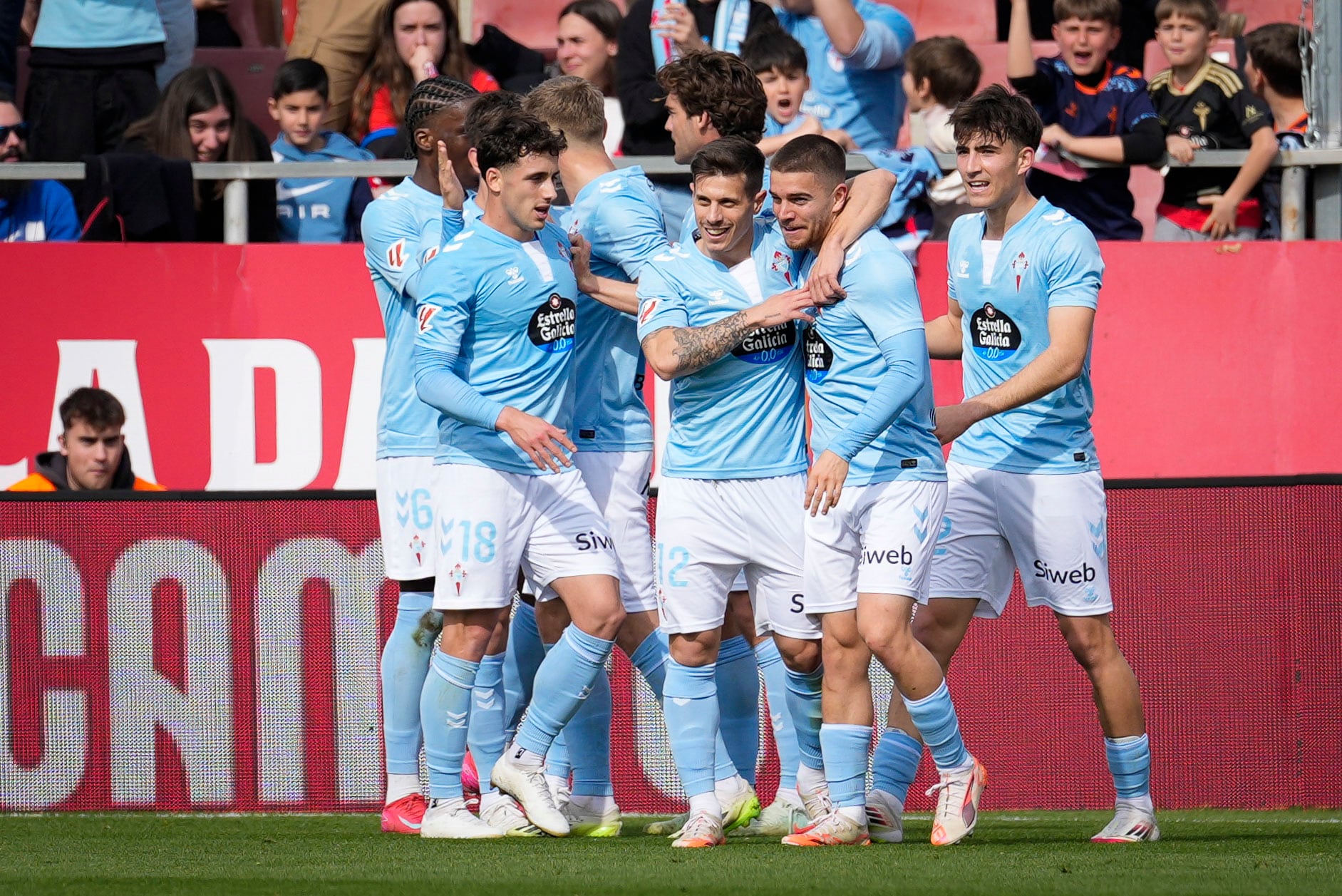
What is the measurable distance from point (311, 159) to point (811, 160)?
4153 millimetres

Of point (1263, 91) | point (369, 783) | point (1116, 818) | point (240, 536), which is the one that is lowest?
point (369, 783)

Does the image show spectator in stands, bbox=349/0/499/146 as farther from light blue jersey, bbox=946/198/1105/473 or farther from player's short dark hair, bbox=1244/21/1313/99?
light blue jersey, bbox=946/198/1105/473

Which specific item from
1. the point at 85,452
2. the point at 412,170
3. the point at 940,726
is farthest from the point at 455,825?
the point at 412,170

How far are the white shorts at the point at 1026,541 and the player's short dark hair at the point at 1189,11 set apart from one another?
3.71m

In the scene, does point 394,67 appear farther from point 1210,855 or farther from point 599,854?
point 1210,855

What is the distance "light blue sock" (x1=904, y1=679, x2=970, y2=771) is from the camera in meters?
5.58

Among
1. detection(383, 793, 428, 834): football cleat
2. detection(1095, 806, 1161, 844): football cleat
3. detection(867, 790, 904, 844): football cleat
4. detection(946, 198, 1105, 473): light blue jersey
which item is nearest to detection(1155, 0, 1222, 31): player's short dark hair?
detection(946, 198, 1105, 473): light blue jersey

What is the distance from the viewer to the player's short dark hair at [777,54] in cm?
856

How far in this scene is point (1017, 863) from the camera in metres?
5.26

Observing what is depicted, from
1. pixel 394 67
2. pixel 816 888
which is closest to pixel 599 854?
pixel 816 888

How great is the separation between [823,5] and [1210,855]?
4805mm

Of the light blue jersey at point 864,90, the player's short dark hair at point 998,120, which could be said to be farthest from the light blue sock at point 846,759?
the light blue jersey at point 864,90

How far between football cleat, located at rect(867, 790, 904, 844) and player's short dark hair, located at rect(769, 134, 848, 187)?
6.56ft

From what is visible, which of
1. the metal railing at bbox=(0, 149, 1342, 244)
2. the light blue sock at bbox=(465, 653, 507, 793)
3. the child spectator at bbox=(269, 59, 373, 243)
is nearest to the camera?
the light blue sock at bbox=(465, 653, 507, 793)
